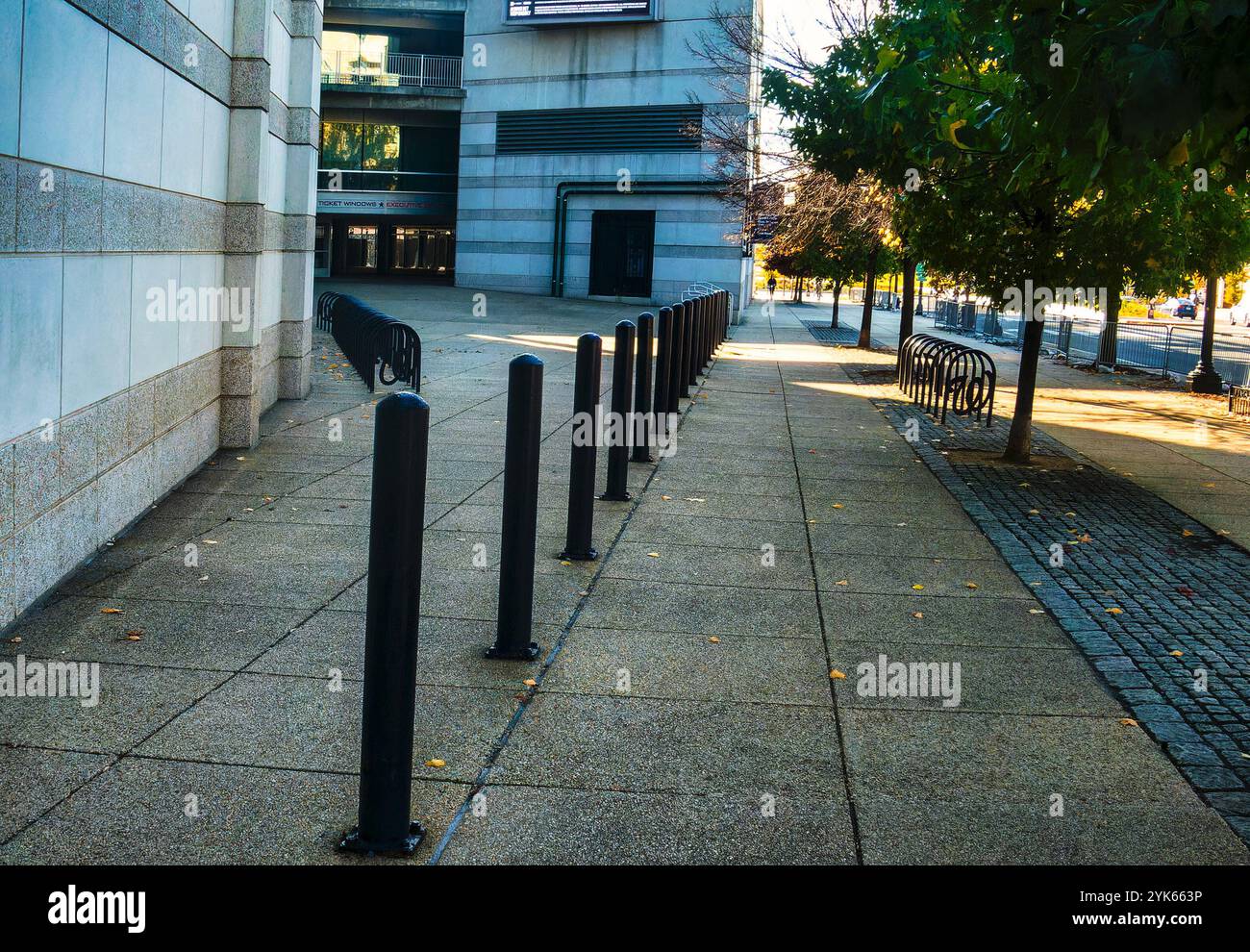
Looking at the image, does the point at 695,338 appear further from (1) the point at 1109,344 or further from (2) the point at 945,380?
(1) the point at 1109,344

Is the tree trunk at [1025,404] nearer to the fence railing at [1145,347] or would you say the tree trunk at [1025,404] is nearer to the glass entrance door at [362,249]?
the fence railing at [1145,347]

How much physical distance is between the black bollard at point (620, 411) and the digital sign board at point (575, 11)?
3464 cm

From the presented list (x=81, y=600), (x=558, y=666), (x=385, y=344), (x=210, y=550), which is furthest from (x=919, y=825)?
(x=385, y=344)

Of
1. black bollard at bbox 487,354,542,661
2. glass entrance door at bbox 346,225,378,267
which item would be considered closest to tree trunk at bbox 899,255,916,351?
black bollard at bbox 487,354,542,661

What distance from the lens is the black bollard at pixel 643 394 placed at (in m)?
10.2

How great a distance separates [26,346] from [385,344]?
32.6ft

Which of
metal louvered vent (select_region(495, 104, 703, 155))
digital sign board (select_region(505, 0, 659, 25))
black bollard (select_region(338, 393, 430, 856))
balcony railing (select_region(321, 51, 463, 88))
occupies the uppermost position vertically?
digital sign board (select_region(505, 0, 659, 25))

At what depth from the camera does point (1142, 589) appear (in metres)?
7.55

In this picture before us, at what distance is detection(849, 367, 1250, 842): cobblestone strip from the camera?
5133mm

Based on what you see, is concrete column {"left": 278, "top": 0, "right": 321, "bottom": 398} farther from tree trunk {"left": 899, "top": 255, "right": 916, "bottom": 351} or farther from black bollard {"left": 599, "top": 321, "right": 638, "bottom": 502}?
tree trunk {"left": 899, "top": 255, "right": 916, "bottom": 351}

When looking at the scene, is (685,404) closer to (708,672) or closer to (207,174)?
(207,174)

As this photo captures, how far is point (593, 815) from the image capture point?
13.6 ft

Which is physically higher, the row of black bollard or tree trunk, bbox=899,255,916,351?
tree trunk, bbox=899,255,916,351

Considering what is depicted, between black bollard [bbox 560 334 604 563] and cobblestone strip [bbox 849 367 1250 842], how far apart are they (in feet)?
8.53
